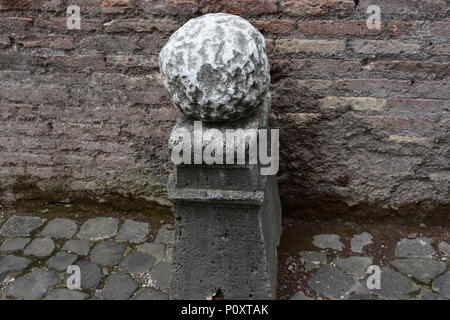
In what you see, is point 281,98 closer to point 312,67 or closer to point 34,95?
point 312,67

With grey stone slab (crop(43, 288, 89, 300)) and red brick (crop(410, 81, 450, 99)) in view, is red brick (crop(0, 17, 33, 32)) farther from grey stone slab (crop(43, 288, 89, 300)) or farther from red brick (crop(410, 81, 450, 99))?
red brick (crop(410, 81, 450, 99))

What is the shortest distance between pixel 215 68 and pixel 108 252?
1536 mm

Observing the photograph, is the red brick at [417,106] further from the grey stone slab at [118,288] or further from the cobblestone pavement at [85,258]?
the grey stone slab at [118,288]

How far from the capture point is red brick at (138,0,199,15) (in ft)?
9.90

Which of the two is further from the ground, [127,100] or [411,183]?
[127,100]

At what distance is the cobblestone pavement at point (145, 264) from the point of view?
2.88m

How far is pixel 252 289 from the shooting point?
2645 millimetres

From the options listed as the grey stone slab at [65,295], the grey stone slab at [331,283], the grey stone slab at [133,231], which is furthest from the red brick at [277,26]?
the grey stone slab at [65,295]

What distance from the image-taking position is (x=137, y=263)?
Result: 10.3ft

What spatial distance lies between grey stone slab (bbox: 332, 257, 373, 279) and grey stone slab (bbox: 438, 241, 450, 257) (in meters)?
0.43

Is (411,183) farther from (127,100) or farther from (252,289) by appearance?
(127,100)

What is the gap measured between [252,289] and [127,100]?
1.41 meters
